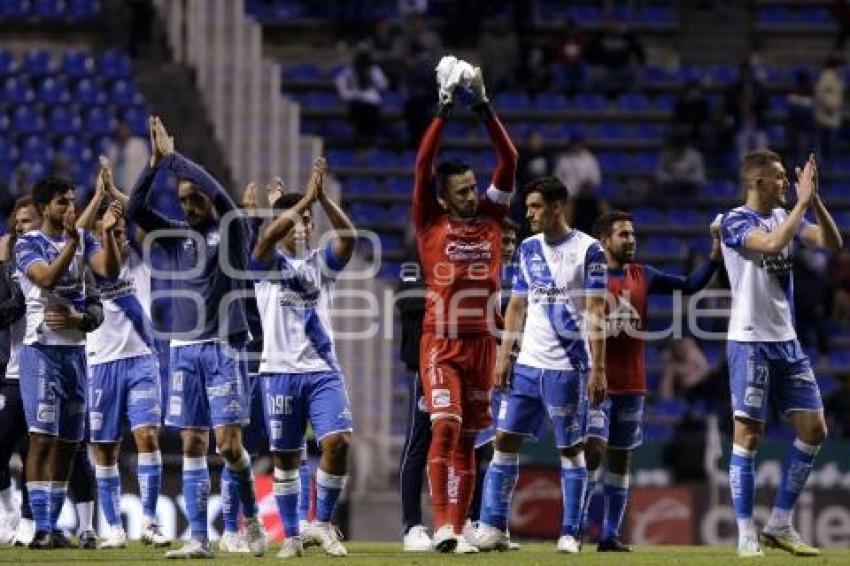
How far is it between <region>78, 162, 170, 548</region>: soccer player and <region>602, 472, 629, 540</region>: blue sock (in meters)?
3.43

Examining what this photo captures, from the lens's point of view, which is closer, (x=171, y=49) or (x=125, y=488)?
(x=125, y=488)

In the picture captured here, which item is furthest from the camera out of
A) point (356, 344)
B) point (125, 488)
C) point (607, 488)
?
point (356, 344)

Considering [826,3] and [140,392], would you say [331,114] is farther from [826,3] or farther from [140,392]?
[140,392]

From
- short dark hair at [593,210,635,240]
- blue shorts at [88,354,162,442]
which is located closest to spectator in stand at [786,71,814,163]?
short dark hair at [593,210,635,240]

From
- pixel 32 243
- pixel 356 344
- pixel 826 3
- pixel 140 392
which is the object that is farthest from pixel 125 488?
pixel 826 3

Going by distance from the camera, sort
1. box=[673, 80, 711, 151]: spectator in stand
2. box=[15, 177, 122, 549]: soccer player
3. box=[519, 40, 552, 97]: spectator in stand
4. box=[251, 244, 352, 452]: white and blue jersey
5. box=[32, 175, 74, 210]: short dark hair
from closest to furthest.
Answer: box=[251, 244, 352, 452]: white and blue jersey < box=[32, 175, 74, 210]: short dark hair < box=[15, 177, 122, 549]: soccer player < box=[673, 80, 711, 151]: spectator in stand < box=[519, 40, 552, 97]: spectator in stand

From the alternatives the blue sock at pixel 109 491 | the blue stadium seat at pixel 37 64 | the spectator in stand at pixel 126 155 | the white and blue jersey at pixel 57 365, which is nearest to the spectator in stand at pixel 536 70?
the spectator in stand at pixel 126 155

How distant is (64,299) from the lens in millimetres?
16750

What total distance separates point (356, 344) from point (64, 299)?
8.13 m

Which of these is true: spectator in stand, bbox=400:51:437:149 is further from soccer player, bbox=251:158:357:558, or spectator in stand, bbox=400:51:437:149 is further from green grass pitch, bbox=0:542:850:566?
soccer player, bbox=251:158:357:558

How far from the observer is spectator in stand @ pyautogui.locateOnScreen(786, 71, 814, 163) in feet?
105

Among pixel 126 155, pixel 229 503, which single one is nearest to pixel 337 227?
pixel 229 503

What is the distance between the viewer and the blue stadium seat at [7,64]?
30281 mm

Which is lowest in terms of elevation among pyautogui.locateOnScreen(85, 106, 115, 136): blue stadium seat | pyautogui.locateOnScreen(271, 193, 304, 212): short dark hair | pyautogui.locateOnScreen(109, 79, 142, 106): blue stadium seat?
pyautogui.locateOnScreen(271, 193, 304, 212): short dark hair
